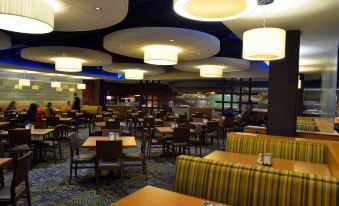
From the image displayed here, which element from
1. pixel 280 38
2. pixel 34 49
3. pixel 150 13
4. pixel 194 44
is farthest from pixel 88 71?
pixel 280 38

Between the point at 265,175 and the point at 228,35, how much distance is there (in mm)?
5192

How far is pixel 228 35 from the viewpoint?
6457mm

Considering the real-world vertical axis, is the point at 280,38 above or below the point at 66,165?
above

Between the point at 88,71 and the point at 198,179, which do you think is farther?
the point at 88,71

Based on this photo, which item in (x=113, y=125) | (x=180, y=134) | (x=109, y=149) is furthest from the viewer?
(x=113, y=125)

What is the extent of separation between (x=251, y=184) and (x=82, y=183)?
2.71 meters

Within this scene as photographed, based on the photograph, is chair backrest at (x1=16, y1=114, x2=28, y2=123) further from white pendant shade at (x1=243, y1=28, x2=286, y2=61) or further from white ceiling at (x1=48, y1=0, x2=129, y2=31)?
white pendant shade at (x1=243, y1=28, x2=286, y2=61)

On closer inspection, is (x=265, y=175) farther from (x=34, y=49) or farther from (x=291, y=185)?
(x=34, y=49)

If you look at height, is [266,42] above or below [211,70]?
below

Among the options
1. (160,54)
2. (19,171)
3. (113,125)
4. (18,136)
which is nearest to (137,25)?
(160,54)

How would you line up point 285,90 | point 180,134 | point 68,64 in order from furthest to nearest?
1. point 68,64
2. point 180,134
3. point 285,90

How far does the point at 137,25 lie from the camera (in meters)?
5.84

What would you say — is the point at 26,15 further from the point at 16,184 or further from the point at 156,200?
the point at 156,200

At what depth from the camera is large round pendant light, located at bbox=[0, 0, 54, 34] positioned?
1740 millimetres
